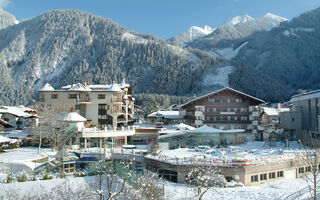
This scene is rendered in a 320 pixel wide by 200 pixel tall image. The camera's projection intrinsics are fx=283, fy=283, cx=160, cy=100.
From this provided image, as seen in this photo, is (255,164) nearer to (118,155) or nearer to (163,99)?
(118,155)

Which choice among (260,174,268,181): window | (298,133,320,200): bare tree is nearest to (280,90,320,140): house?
(298,133,320,200): bare tree

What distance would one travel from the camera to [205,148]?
3953 centimetres

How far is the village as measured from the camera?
29.4 m

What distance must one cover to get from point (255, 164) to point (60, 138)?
2744 cm

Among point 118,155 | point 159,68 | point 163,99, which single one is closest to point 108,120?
point 118,155

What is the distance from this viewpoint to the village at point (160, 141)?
96.4 ft

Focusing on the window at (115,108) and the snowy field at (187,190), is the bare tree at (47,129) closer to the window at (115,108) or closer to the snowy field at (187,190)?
the window at (115,108)

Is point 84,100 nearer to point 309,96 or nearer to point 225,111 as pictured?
point 225,111

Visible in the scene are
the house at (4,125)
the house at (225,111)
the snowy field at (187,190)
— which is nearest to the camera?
the snowy field at (187,190)

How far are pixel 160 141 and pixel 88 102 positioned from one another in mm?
17681

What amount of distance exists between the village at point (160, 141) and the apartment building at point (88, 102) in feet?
0.60

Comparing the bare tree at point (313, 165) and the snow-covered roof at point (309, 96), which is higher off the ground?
the snow-covered roof at point (309, 96)

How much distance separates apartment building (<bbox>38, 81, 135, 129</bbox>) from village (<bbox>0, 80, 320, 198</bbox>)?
0.60 ft

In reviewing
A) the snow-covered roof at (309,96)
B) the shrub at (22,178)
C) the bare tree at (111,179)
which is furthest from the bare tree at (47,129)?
the snow-covered roof at (309,96)
